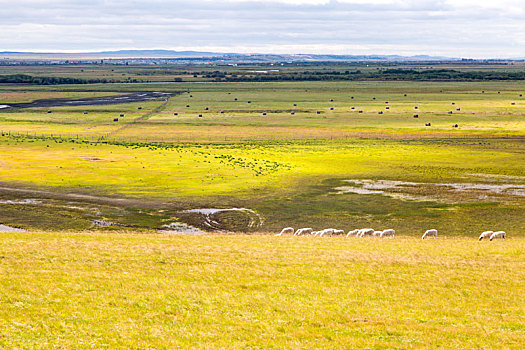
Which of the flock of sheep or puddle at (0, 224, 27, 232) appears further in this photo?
puddle at (0, 224, 27, 232)

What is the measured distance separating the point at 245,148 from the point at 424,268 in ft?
205

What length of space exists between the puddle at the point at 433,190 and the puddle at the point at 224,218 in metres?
12.1

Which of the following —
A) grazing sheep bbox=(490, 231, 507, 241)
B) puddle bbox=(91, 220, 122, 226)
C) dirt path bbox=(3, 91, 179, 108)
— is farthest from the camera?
dirt path bbox=(3, 91, 179, 108)

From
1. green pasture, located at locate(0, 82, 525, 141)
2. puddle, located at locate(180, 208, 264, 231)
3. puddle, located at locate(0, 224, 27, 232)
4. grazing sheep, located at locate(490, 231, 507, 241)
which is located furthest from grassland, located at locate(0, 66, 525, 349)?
grazing sheep, located at locate(490, 231, 507, 241)

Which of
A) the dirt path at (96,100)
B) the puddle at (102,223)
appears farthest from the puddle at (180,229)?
the dirt path at (96,100)

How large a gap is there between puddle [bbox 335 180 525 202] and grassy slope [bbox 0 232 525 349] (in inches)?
853

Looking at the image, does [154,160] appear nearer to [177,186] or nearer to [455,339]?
[177,186]

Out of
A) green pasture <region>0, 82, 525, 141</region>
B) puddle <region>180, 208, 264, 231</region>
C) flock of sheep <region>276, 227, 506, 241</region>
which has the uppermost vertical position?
green pasture <region>0, 82, 525, 141</region>

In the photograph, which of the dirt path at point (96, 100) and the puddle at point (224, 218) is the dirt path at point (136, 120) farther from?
the puddle at point (224, 218)

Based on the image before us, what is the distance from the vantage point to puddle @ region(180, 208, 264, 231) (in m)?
46.5

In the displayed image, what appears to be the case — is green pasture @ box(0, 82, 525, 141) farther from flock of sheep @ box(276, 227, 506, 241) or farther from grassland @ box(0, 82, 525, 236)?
flock of sheep @ box(276, 227, 506, 241)

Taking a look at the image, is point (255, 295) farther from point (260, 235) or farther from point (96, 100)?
point (96, 100)

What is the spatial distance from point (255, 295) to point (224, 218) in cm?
2631

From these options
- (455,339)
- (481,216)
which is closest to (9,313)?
(455,339)
